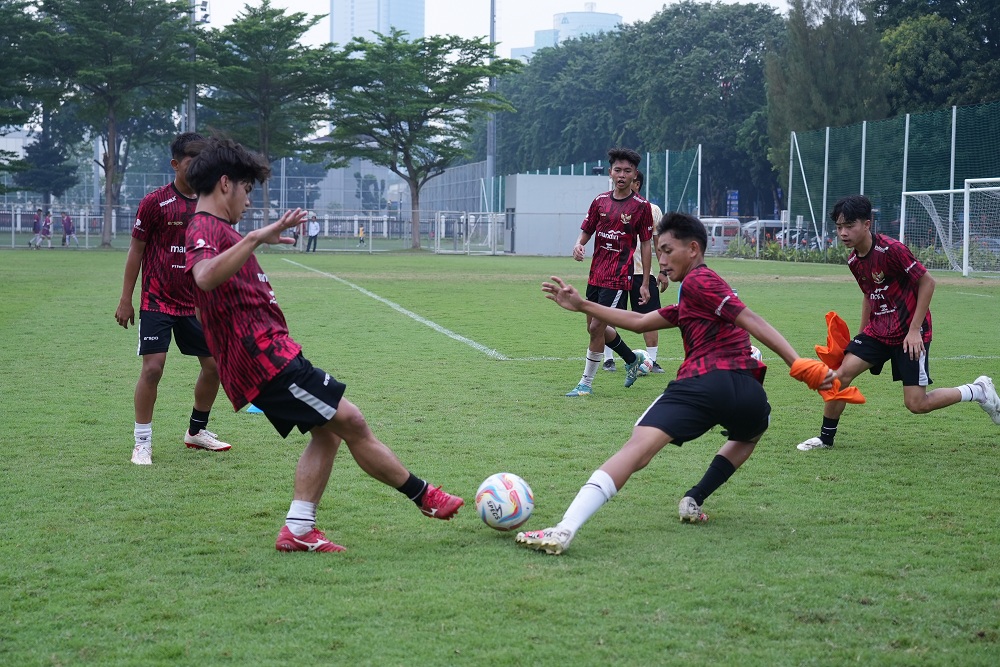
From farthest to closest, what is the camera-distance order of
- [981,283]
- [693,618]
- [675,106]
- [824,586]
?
[675,106] → [981,283] → [824,586] → [693,618]

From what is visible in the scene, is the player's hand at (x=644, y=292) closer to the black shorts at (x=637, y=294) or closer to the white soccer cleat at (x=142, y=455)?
the black shorts at (x=637, y=294)

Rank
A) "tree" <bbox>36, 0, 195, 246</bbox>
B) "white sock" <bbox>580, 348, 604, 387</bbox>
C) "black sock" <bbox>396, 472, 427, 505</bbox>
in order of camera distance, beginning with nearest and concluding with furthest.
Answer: "black sock" <bbox>396, 472, 427, 505</bbox>, "white sock" <bbox>580, 348, 604, 387</bbox>, "tree" <bbox>36, 0, 195, 246</bbox>

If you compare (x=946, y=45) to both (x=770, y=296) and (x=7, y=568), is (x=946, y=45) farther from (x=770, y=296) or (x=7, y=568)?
(x=7, y=568)

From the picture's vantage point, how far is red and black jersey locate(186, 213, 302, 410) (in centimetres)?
452

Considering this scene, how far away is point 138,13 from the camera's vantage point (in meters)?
47.0

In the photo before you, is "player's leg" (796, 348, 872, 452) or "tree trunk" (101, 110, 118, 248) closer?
"player's leg" (796, 348, 872, 452)

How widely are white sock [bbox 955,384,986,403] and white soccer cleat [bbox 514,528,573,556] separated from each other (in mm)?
3705

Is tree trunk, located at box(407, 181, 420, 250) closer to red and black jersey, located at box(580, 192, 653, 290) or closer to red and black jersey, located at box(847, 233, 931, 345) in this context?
red and black jersey, located at box(580, 192, 653, 290)

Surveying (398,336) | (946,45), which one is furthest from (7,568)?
(946,45)

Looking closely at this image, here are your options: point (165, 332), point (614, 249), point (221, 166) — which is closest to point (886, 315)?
point (614, 249)

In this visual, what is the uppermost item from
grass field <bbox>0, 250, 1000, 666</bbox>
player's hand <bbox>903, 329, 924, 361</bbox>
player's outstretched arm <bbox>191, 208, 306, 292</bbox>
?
player's outstretched arm <bbox>191, 208, 306, 292</bbox>

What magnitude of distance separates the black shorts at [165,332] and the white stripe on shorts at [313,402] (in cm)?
219

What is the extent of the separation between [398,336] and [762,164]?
54.9 meters

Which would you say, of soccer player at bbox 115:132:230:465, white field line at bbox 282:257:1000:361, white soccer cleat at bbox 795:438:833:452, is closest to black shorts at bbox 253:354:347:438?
soccer player at bbox 115:132:230:465
